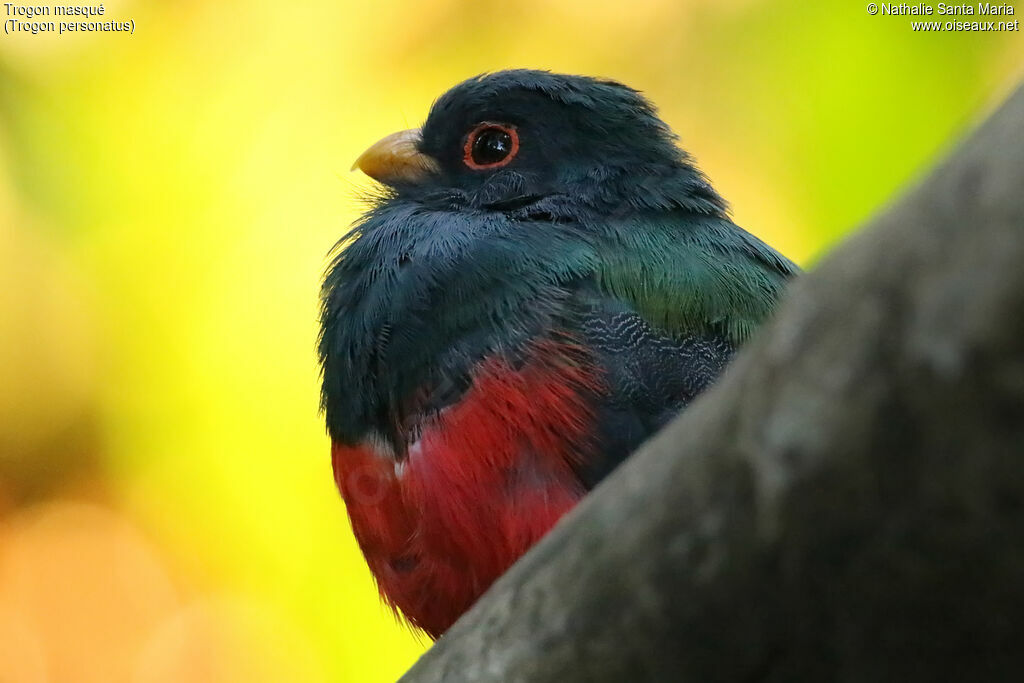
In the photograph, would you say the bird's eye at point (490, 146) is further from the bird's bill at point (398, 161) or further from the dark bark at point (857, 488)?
the dark bark at point (857, 488)

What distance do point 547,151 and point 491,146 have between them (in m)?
0.21

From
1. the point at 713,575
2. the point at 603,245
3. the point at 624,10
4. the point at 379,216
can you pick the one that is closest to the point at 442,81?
the point at 624,10

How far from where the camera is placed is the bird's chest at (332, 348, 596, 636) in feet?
10.8

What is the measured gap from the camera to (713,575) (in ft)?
5.49

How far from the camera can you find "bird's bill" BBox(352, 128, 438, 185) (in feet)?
14.5

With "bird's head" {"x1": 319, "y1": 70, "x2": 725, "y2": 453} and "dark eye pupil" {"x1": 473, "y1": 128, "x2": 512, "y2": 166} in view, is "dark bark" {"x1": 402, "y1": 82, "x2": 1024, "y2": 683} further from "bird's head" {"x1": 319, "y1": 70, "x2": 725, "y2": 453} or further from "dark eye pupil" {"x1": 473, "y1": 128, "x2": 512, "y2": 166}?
"dark eye pupil" {"x1": 473, "y1": 128, "x2": 512, "y2": 166}

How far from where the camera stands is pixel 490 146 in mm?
4289

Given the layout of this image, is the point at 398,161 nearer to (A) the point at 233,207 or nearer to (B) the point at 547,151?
(B) the point at 547,151

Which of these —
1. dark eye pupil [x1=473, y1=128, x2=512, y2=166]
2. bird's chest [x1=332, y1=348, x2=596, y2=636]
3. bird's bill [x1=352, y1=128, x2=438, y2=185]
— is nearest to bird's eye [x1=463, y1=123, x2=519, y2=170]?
dark eye pupil [x1=473, y1=128, x2=512, y2=166]

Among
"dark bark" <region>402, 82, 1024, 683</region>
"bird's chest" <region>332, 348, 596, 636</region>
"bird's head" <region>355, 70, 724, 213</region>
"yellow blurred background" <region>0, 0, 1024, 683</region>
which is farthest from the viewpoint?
"yellow blurred background" <region>0, 0, 1024, 683</region>

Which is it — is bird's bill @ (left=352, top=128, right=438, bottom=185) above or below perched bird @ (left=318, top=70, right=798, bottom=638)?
above

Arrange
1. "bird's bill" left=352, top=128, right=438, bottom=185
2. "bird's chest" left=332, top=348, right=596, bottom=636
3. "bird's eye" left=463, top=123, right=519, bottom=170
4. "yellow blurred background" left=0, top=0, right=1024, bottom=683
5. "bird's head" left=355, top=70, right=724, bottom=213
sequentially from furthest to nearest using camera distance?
1. "yellow blurred background" left=0, top=0, right=1024, bottom=683
2. "bird's bill" left=352, top=128, right=438, bottom=185
3. "bird's eye" left=463, top=123, right=519, bottom=170
4. "bird's head" left=355, top=70, right=724, bottom=213
5. "bird's chest" left=332, top=348, right=596, bottom=636

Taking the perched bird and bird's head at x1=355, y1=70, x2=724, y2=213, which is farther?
bird's head at x1=355, y1=70, x2=724, y2=213

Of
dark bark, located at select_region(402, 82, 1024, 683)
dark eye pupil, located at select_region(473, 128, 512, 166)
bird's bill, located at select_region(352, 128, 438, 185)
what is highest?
bird's bill, located at select_region(352, 128, 438, 185)
